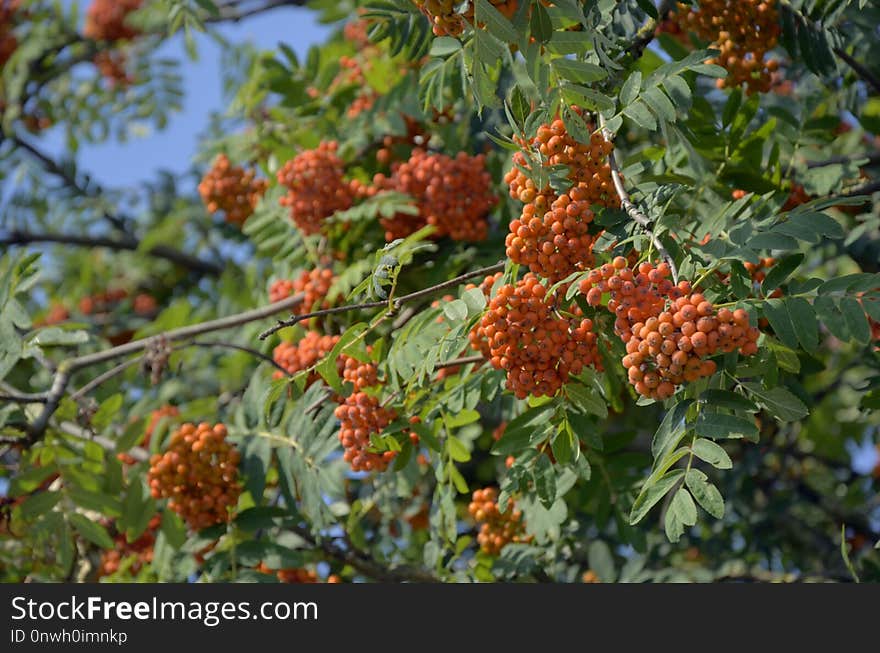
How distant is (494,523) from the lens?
11.3ft

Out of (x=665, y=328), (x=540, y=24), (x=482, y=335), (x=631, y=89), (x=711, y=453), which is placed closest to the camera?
(x=665, y=328)

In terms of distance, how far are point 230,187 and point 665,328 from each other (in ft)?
8.62

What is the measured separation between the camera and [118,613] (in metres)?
3.13

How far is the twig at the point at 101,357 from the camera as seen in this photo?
340 cm

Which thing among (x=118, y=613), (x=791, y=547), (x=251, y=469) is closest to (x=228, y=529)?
(x=251, y=469)

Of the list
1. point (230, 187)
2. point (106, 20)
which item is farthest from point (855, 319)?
point (106, 20)

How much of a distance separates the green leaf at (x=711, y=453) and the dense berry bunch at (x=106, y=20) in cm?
490

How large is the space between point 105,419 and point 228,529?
25.2 inches

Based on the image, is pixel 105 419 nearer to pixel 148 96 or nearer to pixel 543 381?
pixel 543 381

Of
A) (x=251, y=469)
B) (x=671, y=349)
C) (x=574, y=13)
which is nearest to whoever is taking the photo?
(x=671, y=349)

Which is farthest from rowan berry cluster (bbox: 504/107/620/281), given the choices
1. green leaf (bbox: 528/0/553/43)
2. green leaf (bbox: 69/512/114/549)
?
green leaf (bbox: 69/512/114/549)

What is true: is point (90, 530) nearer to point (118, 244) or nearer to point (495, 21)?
point (495, 21)

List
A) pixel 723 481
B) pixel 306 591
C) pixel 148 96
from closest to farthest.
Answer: pixel 306 591 → pixel 723 481 → pixel 148 96

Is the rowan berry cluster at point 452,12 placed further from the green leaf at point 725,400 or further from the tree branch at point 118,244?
the tree branch at point 118,244
